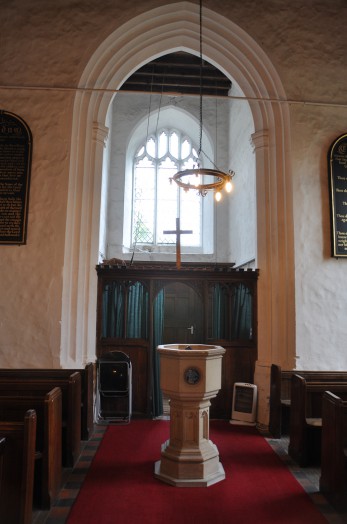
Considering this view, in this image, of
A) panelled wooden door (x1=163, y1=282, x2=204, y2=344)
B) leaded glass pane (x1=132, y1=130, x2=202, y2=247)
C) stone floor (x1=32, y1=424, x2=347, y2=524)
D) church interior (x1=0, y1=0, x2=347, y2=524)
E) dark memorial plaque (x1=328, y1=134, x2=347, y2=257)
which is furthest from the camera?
leaded glass pane (x1=132, y1=130, x2=202, y2=247)

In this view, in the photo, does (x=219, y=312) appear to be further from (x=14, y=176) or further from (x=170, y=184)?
(x=14, y=176)

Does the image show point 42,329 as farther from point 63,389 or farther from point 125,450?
point 125,450

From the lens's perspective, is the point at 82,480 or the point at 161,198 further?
the point at 161,198

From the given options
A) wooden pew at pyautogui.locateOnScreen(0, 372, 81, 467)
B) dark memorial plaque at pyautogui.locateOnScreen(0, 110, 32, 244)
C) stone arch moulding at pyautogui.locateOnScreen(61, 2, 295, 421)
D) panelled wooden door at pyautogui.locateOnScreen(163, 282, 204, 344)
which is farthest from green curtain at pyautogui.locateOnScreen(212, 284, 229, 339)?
dark memorial plaque at pyautogui.locateOnScreen(0, 110, 32, 244)

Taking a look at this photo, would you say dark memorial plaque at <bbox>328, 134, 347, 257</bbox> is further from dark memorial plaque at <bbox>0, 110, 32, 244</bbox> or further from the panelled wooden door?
dark memorial plaque at <bbox>0, 110, 32, 244</bbox>

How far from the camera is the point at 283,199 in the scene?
578 cm

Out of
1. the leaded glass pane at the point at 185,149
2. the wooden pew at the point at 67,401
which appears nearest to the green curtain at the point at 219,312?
the wooden pew at the point at 67,401

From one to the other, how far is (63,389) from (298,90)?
5.09m

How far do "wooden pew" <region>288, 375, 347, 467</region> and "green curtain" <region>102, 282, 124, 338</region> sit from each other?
8.47ft

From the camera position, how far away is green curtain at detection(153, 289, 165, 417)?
5.69 metres

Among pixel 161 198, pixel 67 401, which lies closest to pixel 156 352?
pixel 67 401

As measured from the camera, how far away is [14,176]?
5.56 m

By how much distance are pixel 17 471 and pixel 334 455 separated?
7.47ft

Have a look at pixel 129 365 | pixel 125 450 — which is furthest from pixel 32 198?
pixel 125 450
